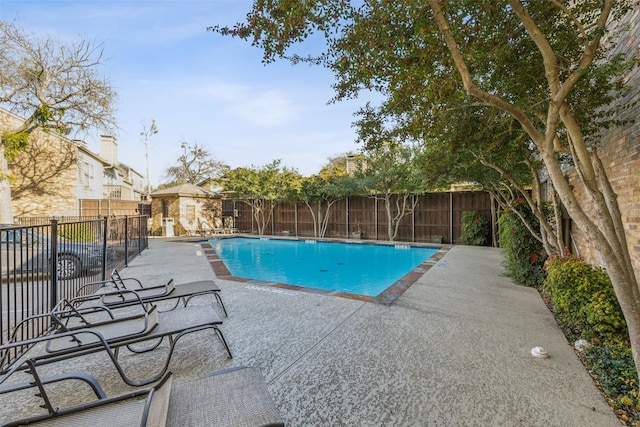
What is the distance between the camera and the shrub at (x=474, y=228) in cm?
1114

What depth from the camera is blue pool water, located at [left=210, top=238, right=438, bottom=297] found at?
764 centimetres

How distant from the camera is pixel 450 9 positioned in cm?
301

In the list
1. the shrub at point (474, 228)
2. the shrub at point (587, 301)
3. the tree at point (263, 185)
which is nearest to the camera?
the shrub at point (587, 301)

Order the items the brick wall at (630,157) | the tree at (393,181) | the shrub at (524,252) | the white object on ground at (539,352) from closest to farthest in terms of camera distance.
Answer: the white object on ground at (539,352) → the brick wall at (630,157) → the shrub at (524,252) → the tree at (393,181)

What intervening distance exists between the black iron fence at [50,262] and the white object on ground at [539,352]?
471 centimetres

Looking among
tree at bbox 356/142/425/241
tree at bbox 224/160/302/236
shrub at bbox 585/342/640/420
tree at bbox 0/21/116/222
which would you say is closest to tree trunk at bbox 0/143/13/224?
tree at bbox 0/21/116/222

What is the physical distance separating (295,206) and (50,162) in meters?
12.7

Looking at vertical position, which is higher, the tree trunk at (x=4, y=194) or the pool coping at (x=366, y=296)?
the tree trunk at (x=4, y=194)

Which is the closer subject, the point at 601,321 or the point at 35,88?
the point at 601,321

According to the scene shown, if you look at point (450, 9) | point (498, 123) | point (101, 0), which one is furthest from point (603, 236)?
point (101, 0)

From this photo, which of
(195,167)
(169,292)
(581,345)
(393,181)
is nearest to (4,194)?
(169,292)

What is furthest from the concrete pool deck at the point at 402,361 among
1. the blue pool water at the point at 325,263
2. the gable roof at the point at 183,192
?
the gable roof at the point at 183,192

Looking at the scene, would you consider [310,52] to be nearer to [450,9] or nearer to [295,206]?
[450,9]

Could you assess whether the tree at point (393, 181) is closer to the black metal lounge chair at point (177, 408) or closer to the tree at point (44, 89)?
the black metal lounge chair at point (177, 408)
